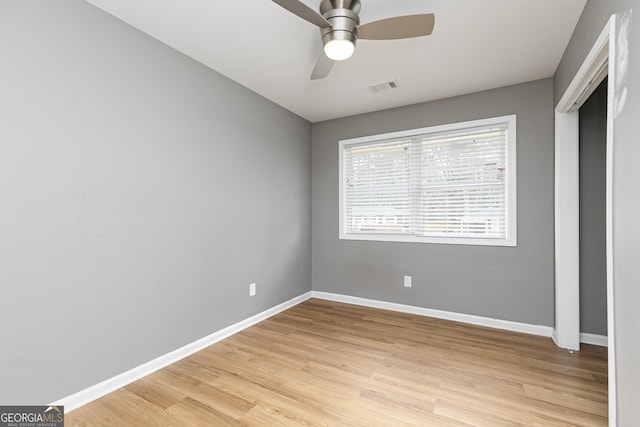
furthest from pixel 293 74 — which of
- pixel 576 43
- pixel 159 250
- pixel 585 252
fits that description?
pixel 585 252

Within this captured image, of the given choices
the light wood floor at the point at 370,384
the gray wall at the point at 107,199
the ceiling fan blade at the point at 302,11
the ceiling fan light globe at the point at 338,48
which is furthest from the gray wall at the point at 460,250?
the ceiling fan blade at the point at 302,11

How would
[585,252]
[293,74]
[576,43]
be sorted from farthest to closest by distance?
[293,74] → [585,252] → [576,43]

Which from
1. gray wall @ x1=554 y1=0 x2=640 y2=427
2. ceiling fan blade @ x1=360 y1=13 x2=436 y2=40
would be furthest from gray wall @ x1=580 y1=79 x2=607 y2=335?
ceiling fan blade @ x1=360 y1=13 x2=436 y2=40

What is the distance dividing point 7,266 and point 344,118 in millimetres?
3448

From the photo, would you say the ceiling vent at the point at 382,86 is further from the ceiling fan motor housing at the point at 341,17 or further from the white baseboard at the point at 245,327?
the white baseboard at the point at 245,327

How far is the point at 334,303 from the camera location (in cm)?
384

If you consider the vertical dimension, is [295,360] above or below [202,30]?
below

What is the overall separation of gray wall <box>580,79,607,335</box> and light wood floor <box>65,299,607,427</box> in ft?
1.04

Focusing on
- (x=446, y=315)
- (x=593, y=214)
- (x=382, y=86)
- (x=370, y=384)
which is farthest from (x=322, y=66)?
(x=446, y=315)

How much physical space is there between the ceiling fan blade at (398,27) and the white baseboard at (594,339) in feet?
9.48

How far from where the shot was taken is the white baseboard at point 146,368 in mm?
1760

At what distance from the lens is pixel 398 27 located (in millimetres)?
1710

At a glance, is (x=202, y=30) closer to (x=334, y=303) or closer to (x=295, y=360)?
(x=295, y=360)

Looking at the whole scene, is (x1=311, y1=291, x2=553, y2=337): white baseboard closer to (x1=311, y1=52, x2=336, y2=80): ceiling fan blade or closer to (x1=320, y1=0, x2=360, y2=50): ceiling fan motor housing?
(x1=311, y1=52, x2=336, y2=80): ceiling fan blade
